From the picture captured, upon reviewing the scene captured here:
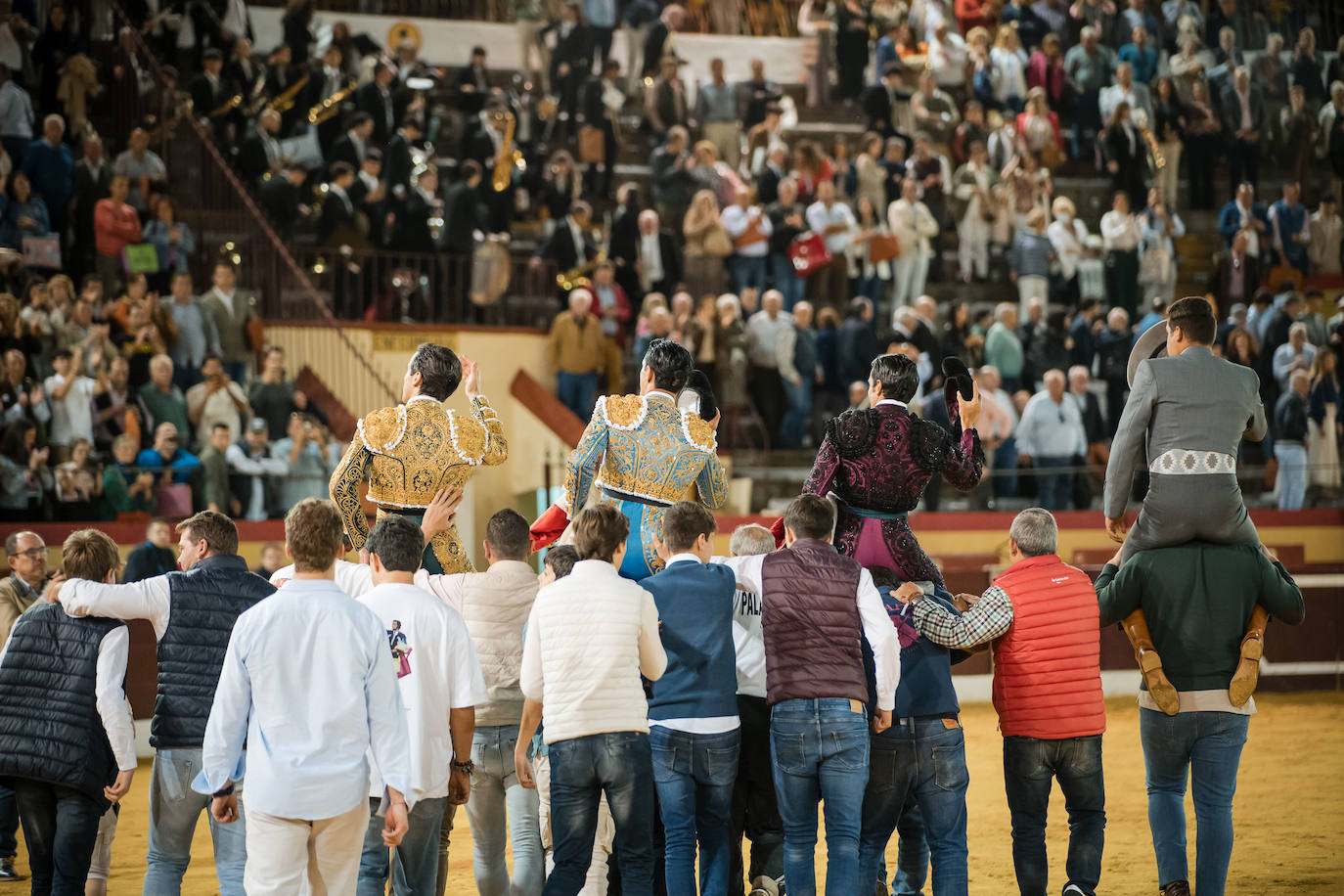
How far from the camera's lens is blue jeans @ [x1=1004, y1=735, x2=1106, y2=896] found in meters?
5.95

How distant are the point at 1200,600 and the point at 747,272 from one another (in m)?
11.0

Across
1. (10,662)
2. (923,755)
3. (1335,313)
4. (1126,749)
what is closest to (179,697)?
(10,662)

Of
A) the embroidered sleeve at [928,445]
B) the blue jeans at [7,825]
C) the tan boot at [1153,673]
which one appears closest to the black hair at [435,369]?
the embroidered sleeve at [928,445]

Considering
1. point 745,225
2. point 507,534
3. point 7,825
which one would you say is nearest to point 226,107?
point 745,225

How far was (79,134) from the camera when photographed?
51.9ft

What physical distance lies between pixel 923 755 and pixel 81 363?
963cm

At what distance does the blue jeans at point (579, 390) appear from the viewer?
1600cm

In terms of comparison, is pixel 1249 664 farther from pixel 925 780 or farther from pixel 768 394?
pixel 768 394

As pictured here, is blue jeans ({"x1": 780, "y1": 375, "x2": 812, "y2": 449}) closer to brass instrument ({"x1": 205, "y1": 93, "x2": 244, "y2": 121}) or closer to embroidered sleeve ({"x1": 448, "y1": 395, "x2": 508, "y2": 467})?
brass instrument ({"x1": 205, "y1": 93, "x2": 244, "y2": 121})

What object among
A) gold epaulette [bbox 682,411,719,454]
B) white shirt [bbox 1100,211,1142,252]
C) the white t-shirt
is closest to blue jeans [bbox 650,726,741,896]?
gold epaulette [bbox 682,411,719,454]

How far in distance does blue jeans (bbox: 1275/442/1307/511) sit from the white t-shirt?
11.3 meters

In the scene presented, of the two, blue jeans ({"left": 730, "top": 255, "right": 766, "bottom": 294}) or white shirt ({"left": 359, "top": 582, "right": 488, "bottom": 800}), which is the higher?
blue jeans ({"left": 730, "top": 255, "right": 766, "bottom": 294})

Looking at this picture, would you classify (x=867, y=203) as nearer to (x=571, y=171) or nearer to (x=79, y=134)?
(x=571, y=171)

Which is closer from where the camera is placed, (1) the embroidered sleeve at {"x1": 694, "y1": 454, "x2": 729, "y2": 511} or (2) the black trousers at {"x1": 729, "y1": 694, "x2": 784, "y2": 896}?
(2) the black trousers at {"x1": 729, "y1": 694, "x2": 784, "y2": 896}
